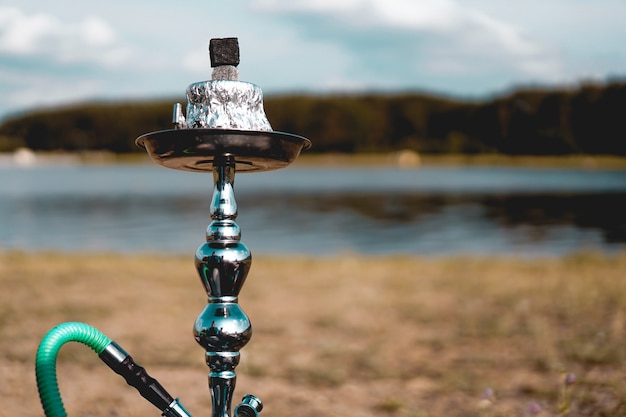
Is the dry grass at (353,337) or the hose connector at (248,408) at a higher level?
the hose connector at (248,408)

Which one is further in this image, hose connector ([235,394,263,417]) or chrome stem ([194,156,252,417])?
hose connector ([235,394,263,417])

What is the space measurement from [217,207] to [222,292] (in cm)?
26

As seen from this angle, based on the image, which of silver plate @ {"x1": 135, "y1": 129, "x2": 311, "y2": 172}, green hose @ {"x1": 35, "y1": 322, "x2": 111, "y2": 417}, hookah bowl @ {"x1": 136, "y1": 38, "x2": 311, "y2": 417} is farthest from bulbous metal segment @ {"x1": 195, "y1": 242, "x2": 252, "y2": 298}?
green hose @ {"x1": 35, "y1": 322, "x2": 111, "y2": 417}

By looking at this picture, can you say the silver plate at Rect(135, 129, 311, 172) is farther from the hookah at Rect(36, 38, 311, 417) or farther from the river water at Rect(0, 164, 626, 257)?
the river water at Rect(0, 164, 626, 257)

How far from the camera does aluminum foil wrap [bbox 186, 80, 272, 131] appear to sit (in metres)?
2.05

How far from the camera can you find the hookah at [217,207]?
1.97 meters

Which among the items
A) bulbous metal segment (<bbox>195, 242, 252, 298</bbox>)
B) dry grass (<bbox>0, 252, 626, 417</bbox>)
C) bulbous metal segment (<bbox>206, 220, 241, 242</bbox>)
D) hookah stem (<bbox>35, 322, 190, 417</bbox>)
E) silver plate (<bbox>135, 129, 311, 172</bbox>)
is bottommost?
dry grass (<bbox>0, 252, 626, 417</bbox>)

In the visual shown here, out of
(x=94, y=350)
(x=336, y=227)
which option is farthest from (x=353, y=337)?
(x=336, y=227)

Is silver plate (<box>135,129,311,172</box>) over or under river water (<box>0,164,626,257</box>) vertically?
over

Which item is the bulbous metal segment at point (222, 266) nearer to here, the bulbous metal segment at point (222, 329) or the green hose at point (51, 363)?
the bulbous metal segment at point (222, 329)

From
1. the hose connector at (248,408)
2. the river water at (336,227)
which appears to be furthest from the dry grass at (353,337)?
the river water at (336,227)

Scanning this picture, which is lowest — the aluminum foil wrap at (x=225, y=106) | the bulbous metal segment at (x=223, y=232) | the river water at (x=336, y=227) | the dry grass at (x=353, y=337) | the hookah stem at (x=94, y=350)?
the river water at (x=336, y=227)

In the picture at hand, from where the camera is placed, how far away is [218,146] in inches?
77.7

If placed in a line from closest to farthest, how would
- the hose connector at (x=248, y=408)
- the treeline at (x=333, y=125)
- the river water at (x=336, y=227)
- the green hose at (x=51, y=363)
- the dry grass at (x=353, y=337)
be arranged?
1. the green hose at (x=51, y=363)
2. the hose connector at (x=248, y=408)
3. the dry grass at (x=353, y=337)
4. the river water at (x=336, y=227)
5. the treeline at (x=333, y=125)
